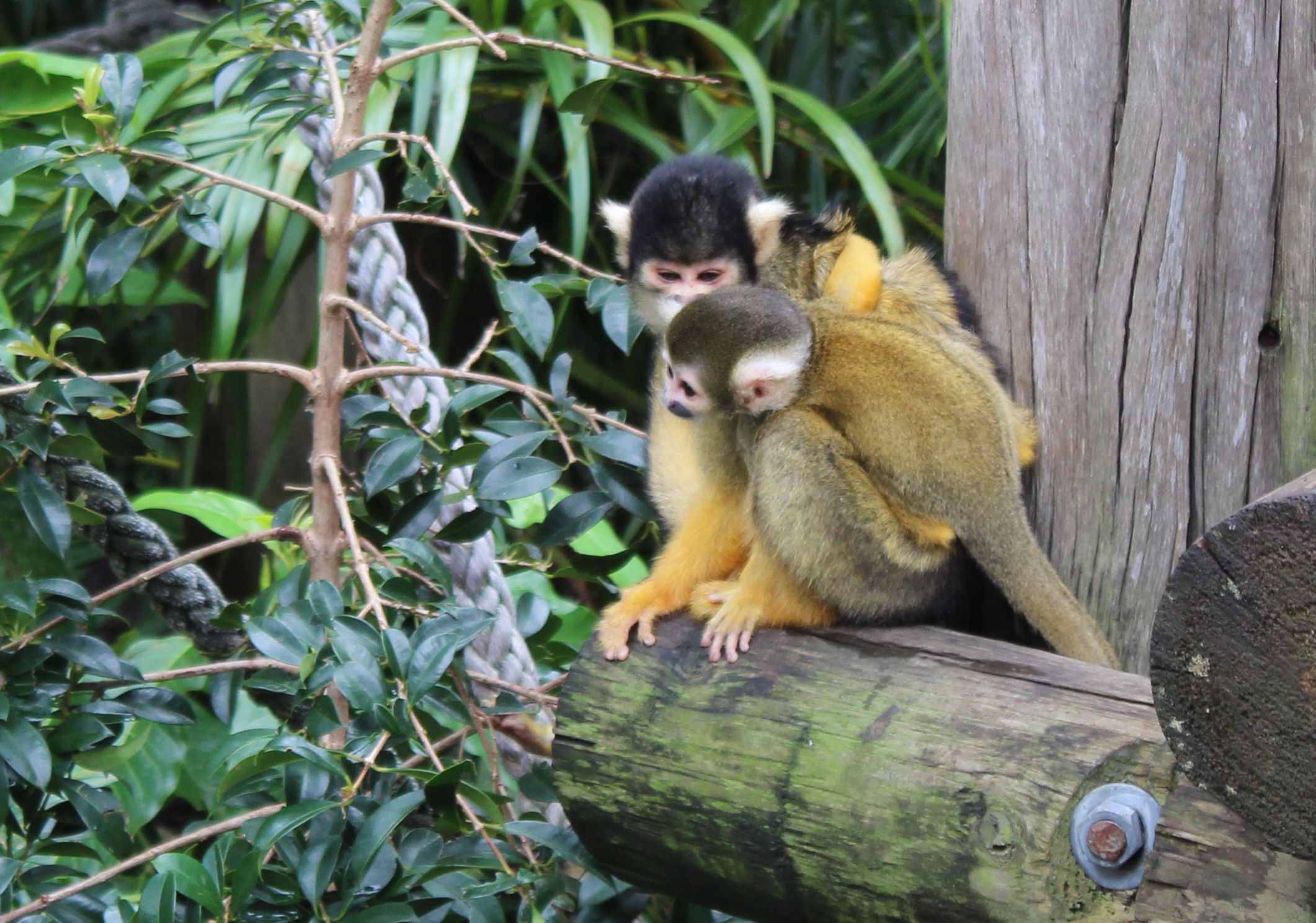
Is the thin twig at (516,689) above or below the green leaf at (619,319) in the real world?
below

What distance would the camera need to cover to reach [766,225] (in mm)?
1871

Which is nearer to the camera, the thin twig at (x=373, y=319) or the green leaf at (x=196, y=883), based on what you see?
the green leaf at (x=196, y=883)

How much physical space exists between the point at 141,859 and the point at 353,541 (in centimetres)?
43

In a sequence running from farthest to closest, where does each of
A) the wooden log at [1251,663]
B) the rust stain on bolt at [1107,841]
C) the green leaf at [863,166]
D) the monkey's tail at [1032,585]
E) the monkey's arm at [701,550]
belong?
the green leaf at [863,166] < the monkey's arm at [701,550] < the monkey's tail at [1032,585] < the rust stain on bolt at [1107,841] < the wooden log at [1251,663]

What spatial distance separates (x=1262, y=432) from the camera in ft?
4.44

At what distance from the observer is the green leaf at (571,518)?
4.99 ft

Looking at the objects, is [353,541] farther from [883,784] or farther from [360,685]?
[883,784]

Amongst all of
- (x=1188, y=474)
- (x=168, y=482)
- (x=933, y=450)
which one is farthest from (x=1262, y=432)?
(x=168, y=482)

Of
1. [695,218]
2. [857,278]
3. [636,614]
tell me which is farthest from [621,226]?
[636,614]

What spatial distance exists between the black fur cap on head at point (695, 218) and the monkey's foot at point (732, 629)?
0.65 meters

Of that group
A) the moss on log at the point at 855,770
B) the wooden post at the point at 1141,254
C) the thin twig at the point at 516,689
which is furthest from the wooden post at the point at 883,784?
the wooden post at the point at 1141,254

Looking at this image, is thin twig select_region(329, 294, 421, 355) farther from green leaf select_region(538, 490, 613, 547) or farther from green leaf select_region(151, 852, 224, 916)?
green leaf select_region(151, 852, 224, 916)

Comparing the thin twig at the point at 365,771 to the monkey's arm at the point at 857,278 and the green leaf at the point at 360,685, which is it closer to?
the green leaf at the point at 360,685

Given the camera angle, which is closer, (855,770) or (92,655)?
(855,770)
